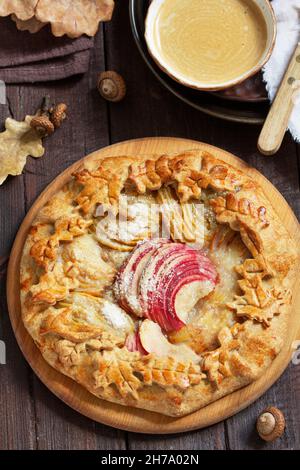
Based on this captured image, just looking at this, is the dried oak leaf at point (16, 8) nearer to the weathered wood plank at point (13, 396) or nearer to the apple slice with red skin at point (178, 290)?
the weathered wood plank at point (13, 396)

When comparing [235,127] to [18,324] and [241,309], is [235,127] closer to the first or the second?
[241,309]

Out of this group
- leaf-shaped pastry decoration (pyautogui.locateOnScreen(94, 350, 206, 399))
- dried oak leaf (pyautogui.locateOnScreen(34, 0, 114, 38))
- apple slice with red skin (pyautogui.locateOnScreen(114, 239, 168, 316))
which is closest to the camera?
leaf-shaped pastry decoration (pyautogui.locateOnScreen(94, 350, 206, 399))

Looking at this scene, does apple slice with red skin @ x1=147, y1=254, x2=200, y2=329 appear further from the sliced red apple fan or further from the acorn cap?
the acorn cap

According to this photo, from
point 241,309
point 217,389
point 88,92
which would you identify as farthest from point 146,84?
point 217,389

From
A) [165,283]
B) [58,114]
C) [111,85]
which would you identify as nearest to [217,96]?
[111,85]

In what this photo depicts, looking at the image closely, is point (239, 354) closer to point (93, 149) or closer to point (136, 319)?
point (136, 319)

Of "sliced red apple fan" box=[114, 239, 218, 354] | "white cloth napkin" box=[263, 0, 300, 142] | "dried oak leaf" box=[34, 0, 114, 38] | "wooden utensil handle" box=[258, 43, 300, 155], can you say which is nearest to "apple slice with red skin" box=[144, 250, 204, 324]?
"sliced red apple fan" box=[114, 239, 218, 354]
